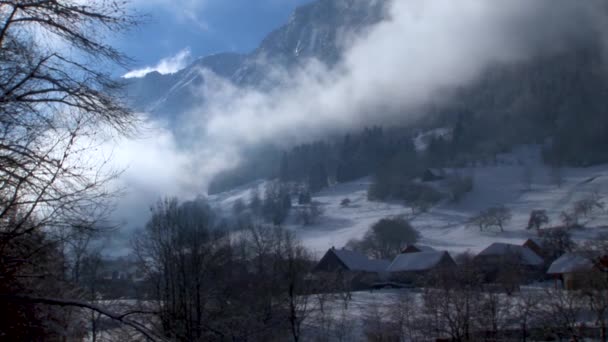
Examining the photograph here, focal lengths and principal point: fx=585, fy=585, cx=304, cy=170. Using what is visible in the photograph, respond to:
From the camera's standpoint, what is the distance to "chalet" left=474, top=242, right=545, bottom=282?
60750 mm

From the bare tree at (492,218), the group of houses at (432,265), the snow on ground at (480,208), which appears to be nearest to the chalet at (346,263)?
the group of houses at (432,265)

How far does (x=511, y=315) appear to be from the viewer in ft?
127

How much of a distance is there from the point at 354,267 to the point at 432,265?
972 cm

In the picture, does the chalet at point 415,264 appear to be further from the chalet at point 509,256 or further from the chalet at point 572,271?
the chalet at point 572,271

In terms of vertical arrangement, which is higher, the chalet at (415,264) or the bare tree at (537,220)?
the bare tree at (537,220)

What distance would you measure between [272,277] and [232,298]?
19.6 feet

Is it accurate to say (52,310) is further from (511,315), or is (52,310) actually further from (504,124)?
(504,124)

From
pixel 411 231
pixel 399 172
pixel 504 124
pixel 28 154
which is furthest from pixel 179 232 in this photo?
pixel 504 124

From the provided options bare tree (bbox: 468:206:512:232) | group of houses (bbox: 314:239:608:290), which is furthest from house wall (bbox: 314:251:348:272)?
bare tree (bbox: 468:206:512:232)

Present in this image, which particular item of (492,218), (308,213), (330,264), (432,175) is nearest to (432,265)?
(330,264)

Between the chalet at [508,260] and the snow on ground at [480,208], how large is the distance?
42.1ft

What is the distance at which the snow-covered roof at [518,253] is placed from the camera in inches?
2703

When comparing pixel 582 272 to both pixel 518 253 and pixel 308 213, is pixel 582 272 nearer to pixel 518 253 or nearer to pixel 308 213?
pixel 518 253

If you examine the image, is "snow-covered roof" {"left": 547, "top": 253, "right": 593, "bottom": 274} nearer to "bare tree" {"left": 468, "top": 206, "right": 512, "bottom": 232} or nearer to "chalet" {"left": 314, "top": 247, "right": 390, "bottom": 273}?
"chalet" {"left": 314, "top": 247, "right": 390, "bottom": 273}
